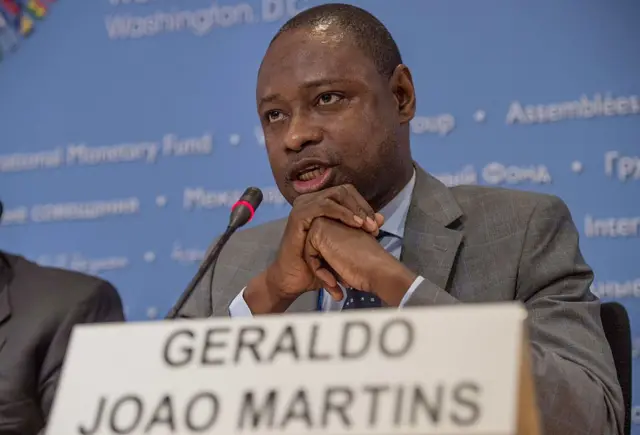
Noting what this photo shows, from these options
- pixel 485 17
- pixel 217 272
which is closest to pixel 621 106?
pixel 485 17

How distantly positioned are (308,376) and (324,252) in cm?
80

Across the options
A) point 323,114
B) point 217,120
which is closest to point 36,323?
point 217,120

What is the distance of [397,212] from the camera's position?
2.19 m

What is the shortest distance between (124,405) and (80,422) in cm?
5

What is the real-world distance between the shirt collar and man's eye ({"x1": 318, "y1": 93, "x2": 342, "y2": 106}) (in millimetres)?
318

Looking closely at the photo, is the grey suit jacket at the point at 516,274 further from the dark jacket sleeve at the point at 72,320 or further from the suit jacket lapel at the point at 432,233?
the dark jacket sleeve at the point at 72,320

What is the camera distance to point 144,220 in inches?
131

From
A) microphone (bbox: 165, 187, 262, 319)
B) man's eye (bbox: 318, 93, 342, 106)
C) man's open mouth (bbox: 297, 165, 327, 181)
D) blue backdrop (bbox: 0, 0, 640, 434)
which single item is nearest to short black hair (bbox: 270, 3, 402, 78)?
man's eye (bbox: 318, 93, 342, 106)

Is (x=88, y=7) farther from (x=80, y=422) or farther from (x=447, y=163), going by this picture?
(x=80, y=422)

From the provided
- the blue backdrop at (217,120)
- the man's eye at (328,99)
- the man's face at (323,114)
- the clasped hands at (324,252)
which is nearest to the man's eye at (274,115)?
the man's face at (323,114)

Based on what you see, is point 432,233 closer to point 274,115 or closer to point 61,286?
point 274,115

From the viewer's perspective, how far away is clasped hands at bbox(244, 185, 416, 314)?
5.59 ft

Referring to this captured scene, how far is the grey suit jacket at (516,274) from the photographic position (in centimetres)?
154

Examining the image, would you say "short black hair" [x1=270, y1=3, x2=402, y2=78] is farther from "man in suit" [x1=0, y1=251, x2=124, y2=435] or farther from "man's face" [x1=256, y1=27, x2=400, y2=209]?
"man in suit" [x1=0, y1=251, x2=124, y2=435]
